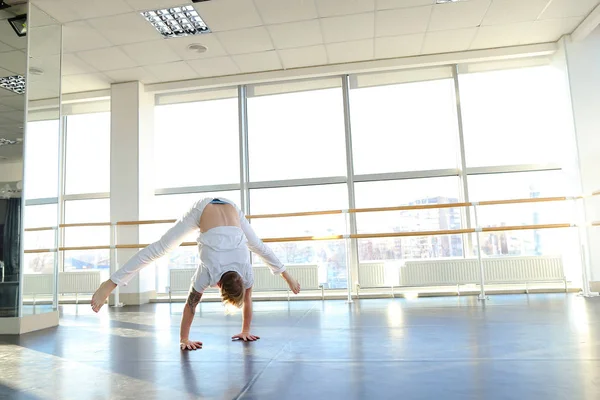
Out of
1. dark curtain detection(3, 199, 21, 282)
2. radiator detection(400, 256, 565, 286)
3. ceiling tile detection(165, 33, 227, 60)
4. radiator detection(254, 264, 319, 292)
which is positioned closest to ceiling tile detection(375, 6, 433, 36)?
ceiling tile detection(165, 33, 227, 60)

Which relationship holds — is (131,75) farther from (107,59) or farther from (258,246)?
(258,246)

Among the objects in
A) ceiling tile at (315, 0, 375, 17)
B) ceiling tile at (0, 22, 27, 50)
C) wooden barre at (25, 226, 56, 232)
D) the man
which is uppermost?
ceiling tile at (315, 0, 375, 17)

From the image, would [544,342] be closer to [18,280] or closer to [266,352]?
[266,352]

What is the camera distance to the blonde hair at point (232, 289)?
7.79 ft

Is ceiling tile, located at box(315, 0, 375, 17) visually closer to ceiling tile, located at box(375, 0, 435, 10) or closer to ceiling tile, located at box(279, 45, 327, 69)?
ceiling tile, located at box(375, 0, 435, 10)

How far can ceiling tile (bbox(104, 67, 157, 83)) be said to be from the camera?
5824 mm

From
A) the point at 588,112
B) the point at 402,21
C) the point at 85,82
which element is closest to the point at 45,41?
the point at 85,82

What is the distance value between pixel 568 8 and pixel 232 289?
4.74 meters

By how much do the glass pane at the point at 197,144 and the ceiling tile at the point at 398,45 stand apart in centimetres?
227

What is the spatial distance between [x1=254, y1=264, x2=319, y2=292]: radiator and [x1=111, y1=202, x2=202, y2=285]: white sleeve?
2.81 metres

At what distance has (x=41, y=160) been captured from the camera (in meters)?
4.02

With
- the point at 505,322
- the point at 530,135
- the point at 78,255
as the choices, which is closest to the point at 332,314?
the point at 505,322

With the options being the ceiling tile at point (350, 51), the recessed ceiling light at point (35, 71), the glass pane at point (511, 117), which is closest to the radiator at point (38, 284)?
the recessed ceiling light at point (35, 71)

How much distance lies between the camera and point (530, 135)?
18.6 ft
